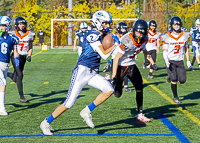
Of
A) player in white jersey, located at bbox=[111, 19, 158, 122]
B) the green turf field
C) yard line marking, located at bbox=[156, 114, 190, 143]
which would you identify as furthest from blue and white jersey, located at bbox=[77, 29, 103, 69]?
yard line marking, located at bbox=[156, 114, 190, 143]

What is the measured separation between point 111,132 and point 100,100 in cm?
52

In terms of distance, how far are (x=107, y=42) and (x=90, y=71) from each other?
19.4 inches

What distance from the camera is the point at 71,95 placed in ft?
16.8

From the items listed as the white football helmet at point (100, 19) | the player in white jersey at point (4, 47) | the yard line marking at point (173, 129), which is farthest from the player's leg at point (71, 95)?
the player in white jersey at point (4, 47)

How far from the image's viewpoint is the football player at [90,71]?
16.7ft

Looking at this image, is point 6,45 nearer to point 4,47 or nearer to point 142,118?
point 4,47

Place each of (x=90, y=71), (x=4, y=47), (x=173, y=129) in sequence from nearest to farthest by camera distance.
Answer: (x=90, y=71), (x=173, y=129), (x=4, y=47)

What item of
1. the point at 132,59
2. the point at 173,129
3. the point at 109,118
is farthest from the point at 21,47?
the point at 173,129

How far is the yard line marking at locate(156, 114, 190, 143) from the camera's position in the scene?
16.3ft

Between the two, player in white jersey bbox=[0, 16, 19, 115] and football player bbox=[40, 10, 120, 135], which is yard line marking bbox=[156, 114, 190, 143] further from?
player in white jersey bbox=[0, 16, 19, 115]

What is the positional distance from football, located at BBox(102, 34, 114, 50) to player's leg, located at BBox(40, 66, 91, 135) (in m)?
0.45

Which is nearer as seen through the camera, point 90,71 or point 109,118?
point 90,71

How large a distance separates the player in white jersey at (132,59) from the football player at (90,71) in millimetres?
324

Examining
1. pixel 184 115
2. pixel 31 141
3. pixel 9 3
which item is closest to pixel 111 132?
pixel 31 141
